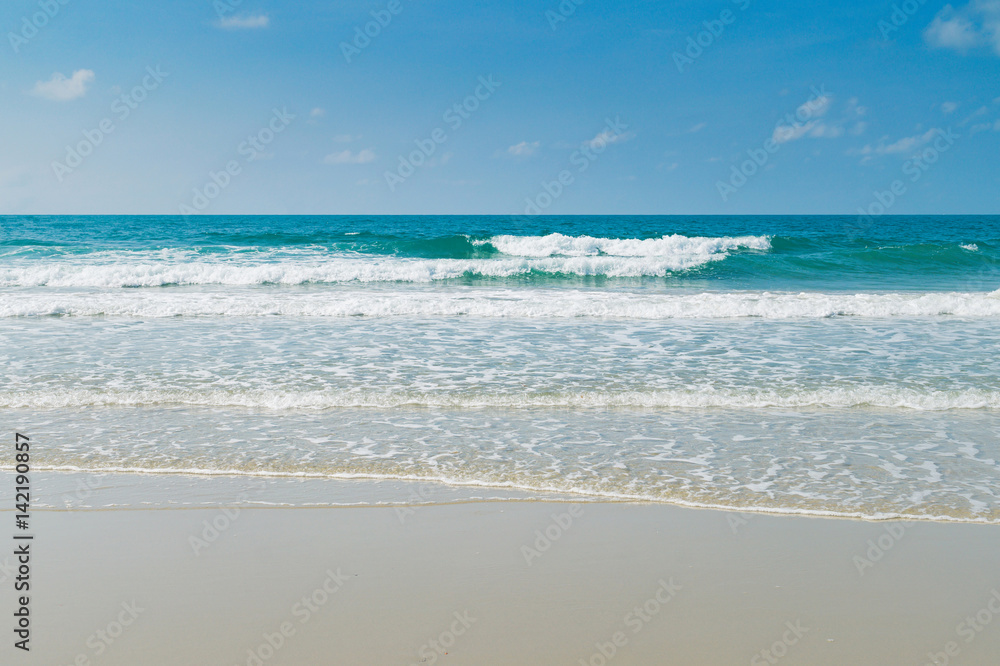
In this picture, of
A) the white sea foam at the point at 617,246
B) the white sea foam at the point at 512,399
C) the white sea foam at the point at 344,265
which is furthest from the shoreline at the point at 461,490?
the white sea foam at the point at 617,246

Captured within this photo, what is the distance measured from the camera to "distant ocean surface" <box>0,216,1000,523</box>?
5.15 metres

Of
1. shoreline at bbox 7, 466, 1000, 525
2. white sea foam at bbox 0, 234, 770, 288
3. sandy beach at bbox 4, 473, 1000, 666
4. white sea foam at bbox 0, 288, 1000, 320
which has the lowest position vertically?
sandy beach at bbox 4, 473, 1000, 666

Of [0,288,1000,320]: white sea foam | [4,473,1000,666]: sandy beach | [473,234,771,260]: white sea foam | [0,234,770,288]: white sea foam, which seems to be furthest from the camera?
[473,234,771,260]: white sea foam

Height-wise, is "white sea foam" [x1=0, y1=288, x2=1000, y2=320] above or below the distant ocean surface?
above

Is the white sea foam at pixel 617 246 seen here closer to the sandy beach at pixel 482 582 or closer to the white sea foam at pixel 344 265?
the white sea foam at pixel 344 265

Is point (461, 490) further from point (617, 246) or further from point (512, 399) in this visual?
point (617, 246)

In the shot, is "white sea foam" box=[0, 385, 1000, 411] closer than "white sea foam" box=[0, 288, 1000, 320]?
Yes

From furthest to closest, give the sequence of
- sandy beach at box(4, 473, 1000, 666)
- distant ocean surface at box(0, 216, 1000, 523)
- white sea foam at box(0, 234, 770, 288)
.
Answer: white sea foam at box(0, 234, 770, 288)
distant ocean surface at box(0, 216, 1000, 523)
sandy beach at box(4, 473, 1000, 666)

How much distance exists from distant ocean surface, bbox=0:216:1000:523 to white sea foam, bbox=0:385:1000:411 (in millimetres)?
31

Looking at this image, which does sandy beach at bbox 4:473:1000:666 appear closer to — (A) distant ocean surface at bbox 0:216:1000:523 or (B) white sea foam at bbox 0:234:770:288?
(A) distant ocean surface at bbox 0:216:1000:523

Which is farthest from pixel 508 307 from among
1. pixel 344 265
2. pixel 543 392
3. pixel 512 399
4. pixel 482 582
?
pixel 344 265

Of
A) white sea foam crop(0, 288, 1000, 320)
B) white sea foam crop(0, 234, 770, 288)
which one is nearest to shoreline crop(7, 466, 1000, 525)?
white sea foam crop(0, 288, 1000, 320)

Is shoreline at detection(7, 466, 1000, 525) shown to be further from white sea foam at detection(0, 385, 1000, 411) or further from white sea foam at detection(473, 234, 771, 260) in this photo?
white sea foam at detection(473, 234, 771, 260)

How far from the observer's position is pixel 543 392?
7.39m
